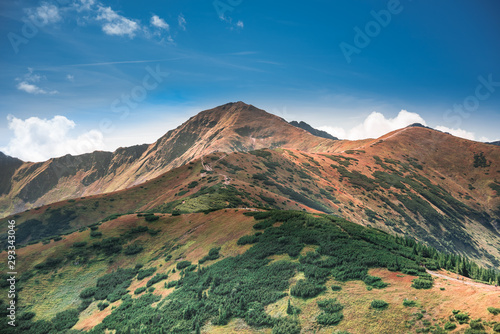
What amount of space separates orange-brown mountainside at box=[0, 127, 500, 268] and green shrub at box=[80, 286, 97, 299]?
21617 millimetres

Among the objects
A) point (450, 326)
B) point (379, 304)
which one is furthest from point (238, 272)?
point (450, 326)

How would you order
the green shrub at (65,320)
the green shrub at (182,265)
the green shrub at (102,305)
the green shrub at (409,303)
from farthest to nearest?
the green shrub at (182,265) → the green shrub at (102,305) → the green shrub at (65,320) → the green shrub at (409,303)

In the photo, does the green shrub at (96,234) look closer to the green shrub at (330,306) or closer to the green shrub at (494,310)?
the green shrub at (330,306)

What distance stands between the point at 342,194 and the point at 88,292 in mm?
83454

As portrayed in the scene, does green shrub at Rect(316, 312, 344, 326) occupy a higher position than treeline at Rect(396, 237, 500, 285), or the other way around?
treeline at Rect(396, 237, 500, 285)

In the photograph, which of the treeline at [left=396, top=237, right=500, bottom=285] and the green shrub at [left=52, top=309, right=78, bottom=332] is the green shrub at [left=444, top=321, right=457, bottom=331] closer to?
the treeline at [left=396, top=237, right=500, bottom=285]

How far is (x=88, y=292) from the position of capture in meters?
35.2

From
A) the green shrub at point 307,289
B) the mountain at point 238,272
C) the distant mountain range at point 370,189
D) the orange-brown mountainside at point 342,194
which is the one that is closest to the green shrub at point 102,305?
the mountain at point 238,272

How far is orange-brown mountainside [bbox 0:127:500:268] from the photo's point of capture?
76.6 meters

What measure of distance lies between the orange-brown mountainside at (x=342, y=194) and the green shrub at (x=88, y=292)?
2162 centimetres

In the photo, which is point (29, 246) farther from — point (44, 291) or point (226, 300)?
point (226, 300)

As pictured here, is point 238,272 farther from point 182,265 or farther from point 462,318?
point 462,318

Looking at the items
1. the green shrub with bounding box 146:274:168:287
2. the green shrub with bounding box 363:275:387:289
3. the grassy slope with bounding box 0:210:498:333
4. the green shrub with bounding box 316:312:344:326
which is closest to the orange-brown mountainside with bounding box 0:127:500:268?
the grassy slope with bounding box 0:210:498:333

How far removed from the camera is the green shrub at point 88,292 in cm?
3480
